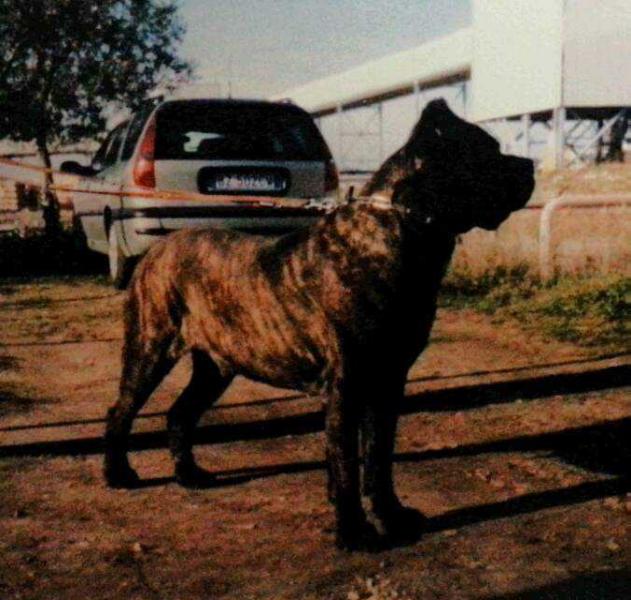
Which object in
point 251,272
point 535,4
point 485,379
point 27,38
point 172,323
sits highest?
point 535,4

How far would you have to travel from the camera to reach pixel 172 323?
4234 millimetres

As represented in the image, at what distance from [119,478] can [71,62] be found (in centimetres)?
1651

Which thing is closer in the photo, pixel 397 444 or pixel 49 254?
pixel 397 444

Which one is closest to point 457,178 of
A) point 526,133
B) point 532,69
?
point 532,69

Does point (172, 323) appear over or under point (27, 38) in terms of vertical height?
under

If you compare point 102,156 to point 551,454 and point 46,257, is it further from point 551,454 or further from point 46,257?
point 551,454

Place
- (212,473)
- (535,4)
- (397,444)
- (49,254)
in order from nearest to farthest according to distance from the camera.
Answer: (212,473), (397,444), (49,254), (535,4)

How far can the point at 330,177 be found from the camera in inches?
376

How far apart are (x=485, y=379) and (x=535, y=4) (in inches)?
1201

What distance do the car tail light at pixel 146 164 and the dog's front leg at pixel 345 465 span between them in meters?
5.88

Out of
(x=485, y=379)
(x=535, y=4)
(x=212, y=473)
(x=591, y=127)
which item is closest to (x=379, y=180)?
(x=212, y=473)

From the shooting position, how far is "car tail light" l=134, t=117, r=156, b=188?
9.00m

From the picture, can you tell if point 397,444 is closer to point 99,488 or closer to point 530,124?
point 99,488

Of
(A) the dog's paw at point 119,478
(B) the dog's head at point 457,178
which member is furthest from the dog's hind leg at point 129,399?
(B) the dog's head at point 457,178
